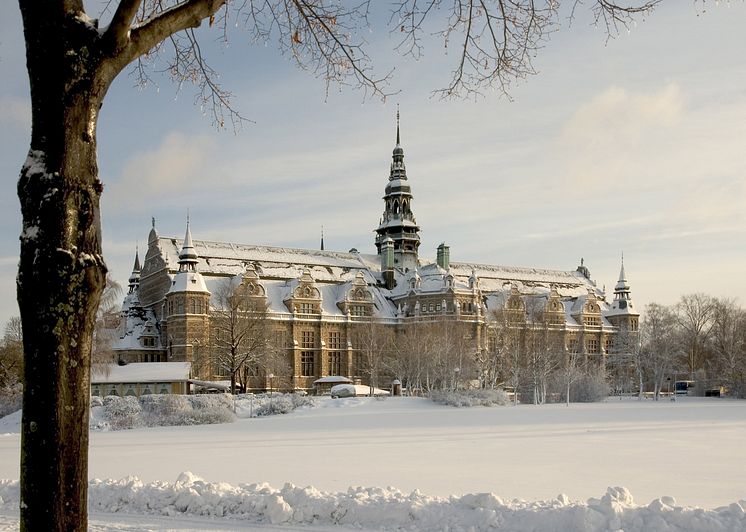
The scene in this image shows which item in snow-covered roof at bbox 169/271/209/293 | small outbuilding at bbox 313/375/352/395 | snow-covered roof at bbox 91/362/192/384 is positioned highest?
snow-covered roof at bbox 169/271/209/293

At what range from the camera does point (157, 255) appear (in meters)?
68.2

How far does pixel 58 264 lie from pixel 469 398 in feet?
125

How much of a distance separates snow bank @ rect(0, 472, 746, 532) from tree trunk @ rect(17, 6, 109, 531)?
14.0ft

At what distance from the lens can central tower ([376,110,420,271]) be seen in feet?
271

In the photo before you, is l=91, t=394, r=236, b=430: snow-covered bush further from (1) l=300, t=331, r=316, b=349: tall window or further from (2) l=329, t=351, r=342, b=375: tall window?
(2) l=329, t=351, r=342, b=375: tall window

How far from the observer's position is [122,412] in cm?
3042

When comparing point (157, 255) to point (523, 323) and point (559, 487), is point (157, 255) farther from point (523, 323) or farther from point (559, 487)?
point (559, 487)

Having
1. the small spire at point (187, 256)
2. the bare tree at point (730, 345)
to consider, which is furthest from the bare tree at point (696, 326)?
the small spire at point (187, 256)

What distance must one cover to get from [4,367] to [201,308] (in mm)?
21317

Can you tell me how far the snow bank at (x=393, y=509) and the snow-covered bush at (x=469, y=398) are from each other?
31512mm

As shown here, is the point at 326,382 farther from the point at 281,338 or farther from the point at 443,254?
the point at 443,254

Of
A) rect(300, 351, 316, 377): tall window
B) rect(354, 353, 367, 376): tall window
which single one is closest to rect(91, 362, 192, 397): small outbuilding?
rect(300, 351, 316, 377): tall window

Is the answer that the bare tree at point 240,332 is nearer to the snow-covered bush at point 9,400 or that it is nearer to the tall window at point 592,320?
the snow-covered bush at point 9,400

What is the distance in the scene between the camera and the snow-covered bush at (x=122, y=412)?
28797 mm
